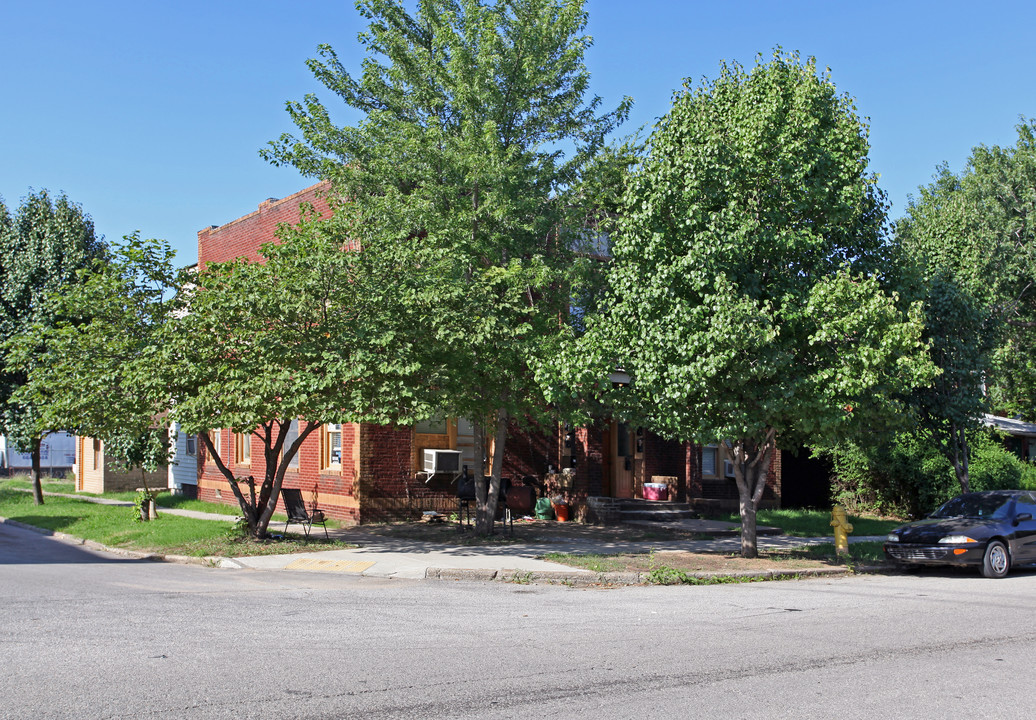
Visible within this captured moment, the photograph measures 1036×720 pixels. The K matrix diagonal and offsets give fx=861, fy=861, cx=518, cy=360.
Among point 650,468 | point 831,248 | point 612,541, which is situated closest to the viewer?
point 831,248

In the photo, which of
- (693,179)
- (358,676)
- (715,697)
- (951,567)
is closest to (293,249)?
(693,179)

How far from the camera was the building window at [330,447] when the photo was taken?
21344 mm

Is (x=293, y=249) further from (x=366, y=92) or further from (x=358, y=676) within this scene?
(x=358, y=676)

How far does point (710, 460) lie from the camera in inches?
957

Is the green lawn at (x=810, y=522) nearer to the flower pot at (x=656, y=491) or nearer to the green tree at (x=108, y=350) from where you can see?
the flower pot at (x=656, y=491)

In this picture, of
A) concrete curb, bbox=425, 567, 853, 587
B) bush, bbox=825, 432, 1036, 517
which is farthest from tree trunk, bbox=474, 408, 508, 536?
bush, bbox=825, 432, 1036, 517

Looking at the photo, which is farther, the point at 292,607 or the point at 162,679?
the point at 292,607

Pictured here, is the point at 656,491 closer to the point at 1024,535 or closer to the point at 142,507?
the point at 1024,535

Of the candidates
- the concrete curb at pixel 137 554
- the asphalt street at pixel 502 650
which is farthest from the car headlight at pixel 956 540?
the concrete curb at pixel 137 554

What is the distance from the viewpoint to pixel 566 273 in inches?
623

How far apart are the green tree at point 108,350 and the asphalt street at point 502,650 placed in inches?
128

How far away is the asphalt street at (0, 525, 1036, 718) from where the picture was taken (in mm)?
6109

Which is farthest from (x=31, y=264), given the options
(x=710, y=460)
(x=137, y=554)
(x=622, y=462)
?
(x=710, y=460)

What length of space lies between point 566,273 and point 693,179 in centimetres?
328
